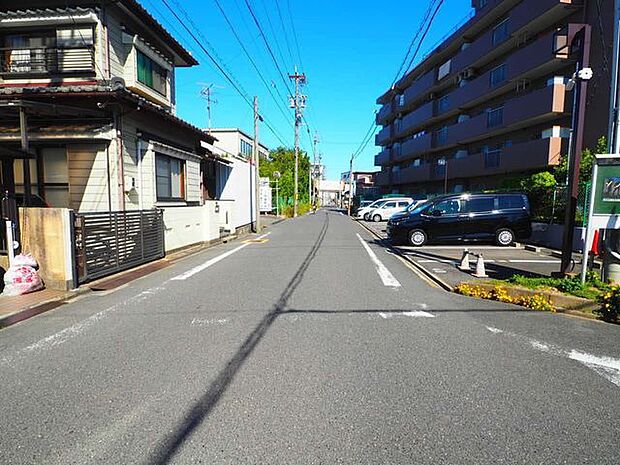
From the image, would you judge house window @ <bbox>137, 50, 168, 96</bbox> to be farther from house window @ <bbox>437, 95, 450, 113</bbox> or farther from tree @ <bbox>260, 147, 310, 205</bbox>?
tree @ <bbox>260, 147, 310, 205</bbox>

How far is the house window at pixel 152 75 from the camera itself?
1289cm

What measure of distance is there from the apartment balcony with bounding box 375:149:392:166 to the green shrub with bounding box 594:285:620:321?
41.0 m

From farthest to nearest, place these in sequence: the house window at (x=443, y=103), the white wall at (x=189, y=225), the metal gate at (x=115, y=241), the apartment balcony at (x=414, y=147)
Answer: the apartment balcony at (x=414, y=147) < the house window at (x=443, y=103) < the white wall at (x=189, y=225) < the metal gate at (x=115, y=241)

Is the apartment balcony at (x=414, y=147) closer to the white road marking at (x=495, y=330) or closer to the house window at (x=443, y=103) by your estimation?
the house window at (x=443, y=103)

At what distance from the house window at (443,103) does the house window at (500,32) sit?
6.71 m

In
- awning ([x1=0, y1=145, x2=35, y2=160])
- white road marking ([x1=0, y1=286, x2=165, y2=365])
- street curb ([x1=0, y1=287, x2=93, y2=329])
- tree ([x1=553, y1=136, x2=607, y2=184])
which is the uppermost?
tree ([x1=553, y1=136, x2=607, y2=184])

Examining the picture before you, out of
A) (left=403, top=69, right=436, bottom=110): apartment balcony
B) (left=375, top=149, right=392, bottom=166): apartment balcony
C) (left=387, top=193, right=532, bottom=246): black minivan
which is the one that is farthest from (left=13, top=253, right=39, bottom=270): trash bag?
(left=375, top=149, right=392, bottom=166): apartment balcony

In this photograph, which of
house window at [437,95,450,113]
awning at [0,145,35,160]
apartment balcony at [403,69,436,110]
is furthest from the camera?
apartment balcony at [403,69,436,110]

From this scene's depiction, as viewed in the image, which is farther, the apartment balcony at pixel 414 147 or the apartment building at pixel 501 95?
the apartment balcony at pixel 414 147

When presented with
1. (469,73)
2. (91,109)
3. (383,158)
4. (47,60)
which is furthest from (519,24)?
(383,158)

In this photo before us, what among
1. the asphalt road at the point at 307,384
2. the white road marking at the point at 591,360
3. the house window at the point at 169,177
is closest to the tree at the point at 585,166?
the white road marking at the point at 591,360

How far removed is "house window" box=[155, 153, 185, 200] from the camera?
39.6ft

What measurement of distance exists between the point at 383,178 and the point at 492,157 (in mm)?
22863

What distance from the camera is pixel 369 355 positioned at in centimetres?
396
